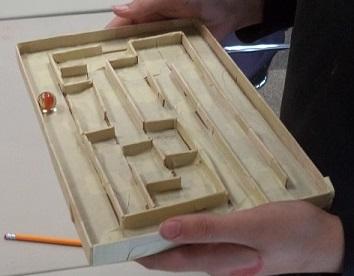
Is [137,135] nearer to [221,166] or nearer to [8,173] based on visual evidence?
[221,166]

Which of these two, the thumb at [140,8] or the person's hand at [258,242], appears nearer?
the person's hand at [258,242]

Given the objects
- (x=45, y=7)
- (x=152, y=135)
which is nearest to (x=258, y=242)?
(x=152, y=135)

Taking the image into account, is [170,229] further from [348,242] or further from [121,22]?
[121,22]

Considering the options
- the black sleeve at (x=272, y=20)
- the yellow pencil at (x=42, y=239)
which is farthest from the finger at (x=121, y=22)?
the yellow pencil at (x=42, y=239)

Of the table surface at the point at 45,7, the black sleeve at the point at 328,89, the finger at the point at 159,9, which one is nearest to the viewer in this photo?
the black sleeve at the point at 328,89

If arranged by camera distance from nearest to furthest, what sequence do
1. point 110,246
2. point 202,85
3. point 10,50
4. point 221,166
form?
point 110,246 → point 221,166 → point 202,85 → point 10,50

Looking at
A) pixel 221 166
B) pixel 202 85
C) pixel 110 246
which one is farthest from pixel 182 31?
pixel 110 246

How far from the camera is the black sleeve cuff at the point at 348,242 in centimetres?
65

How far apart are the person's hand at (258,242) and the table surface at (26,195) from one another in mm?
251

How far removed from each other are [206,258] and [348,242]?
0.42 feet

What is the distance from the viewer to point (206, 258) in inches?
24.7

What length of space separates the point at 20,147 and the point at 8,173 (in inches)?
1.8

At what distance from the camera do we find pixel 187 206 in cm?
61

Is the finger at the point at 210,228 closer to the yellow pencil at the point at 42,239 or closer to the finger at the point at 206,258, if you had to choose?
the finger at the point at 206,258
